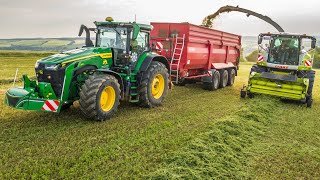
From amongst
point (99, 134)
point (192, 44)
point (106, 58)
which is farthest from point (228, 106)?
point (99, 134)

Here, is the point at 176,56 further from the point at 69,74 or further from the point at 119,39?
the point at 69,74

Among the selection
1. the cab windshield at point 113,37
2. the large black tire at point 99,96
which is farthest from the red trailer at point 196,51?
the large black tire at point 99,96

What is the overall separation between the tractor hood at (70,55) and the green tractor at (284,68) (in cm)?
618

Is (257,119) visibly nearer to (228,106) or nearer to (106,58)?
(228,106)

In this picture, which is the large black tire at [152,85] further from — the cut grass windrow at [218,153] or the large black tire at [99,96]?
the cut grass windrow at [218,153]

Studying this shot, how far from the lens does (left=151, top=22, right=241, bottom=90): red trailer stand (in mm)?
10984

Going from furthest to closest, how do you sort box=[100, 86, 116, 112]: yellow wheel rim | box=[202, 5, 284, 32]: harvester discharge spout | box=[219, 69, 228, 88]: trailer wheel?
box=[202, 5, 284, 32]: harvester discharge spout → box=[219, 69, 228, 88]: trailer wheel → box=[100, 86, 116, 112]: yellow wheel rim

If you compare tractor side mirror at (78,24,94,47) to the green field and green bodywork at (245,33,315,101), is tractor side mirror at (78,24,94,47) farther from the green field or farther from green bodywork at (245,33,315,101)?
green bodywork at (245,33,315,101)

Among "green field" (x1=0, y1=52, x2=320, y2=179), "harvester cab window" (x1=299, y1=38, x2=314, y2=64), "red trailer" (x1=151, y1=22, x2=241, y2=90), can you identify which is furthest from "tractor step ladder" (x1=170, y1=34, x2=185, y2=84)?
"harvester cab window" (x1=299, y1=38, x2=314, y2=64)

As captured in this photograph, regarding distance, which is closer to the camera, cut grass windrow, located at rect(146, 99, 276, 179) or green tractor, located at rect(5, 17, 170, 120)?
cut grass windrow, located at rect(146, 99, 276, 179)

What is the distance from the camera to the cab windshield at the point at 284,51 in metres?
11.7

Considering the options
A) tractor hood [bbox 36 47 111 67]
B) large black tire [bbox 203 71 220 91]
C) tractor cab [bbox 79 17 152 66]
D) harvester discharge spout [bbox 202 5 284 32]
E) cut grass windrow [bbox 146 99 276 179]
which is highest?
harvester discharge spout [bbox 202 5 284 32]

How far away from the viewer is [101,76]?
6941 mm

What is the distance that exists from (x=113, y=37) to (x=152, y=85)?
1.73m
